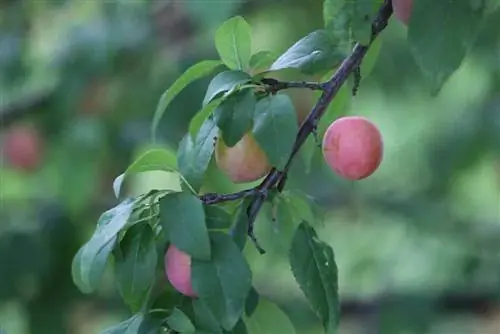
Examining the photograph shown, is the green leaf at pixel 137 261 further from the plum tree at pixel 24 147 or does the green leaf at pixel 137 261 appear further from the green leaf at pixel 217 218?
the plum tree at pixel 24 147

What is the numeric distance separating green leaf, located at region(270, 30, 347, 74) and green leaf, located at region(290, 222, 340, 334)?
112mm

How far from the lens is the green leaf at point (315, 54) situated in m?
0.59

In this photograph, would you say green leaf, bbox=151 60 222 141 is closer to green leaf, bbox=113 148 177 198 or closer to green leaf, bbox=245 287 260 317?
green leaf, bbox=113 148 177 198

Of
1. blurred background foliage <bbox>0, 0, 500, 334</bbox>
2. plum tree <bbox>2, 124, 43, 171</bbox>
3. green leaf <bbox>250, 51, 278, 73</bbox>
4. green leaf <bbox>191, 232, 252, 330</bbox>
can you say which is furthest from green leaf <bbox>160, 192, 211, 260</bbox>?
plum tree <bbox>2, 124, 43, 171</bbox>

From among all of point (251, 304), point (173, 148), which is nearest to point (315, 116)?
point (251, 304)

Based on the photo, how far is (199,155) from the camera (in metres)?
0.57

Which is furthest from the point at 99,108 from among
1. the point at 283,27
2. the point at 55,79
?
the point at 283,27

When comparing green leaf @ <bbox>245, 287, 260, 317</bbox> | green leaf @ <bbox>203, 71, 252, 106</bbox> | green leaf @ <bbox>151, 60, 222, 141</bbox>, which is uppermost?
green leaf @ <bbox>203, 71, 252, 106</bbox>

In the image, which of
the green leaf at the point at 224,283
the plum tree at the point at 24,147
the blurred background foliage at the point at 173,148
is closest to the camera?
the green leaf at the point at 224,283

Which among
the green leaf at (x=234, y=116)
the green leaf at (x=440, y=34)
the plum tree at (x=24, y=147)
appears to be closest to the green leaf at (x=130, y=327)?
the green leaf at (x=234, y=116)

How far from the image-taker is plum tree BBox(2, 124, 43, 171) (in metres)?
1.58

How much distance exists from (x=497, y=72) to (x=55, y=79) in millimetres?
736

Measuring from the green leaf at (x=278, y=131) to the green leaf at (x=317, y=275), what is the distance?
0.07m

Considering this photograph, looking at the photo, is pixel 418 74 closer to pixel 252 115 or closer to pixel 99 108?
pixel 99 108
